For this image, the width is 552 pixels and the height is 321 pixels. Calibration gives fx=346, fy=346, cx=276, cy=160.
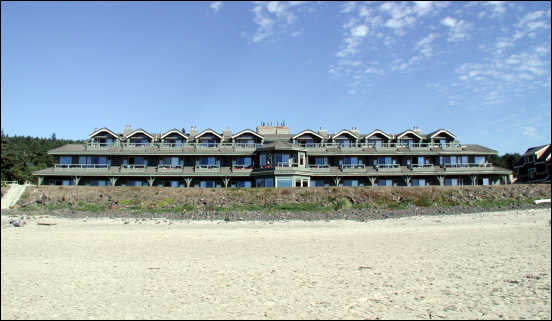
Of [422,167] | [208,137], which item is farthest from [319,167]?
[208,137]

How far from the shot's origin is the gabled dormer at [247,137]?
48.2m

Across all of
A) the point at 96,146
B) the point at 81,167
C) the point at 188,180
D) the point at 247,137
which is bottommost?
the point at 188,180

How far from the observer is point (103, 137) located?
160ft

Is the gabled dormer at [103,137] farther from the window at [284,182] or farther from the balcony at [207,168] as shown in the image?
the window at [284,182]

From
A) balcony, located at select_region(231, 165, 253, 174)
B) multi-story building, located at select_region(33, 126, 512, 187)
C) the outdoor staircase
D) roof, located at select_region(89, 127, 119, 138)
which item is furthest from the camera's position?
roof, located at select_region(89, 127, 119, 138)

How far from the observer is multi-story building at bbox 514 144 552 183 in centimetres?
6525

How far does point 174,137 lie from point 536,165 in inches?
2716

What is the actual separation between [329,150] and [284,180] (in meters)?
9.40

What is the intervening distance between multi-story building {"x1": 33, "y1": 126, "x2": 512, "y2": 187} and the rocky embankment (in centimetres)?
931

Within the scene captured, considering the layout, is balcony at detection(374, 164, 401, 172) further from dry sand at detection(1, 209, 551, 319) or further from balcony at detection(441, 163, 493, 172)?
dry sand at detection(1, 209, 551, 319)

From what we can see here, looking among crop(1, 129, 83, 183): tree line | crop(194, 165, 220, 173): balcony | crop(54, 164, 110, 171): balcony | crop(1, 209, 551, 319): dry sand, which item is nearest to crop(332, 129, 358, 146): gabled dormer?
crop(194, 165, 220, 173): balcony

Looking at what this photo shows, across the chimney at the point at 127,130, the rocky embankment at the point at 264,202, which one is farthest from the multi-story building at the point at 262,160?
the rocky embankment at the point at 264,202

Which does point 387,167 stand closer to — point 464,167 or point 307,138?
point 464,167

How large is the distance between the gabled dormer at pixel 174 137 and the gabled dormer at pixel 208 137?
1.82 m
